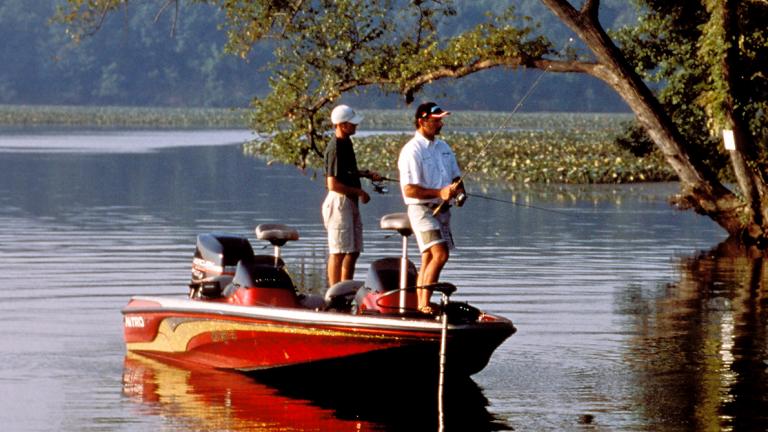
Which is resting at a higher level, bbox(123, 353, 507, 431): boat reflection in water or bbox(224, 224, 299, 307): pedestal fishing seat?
bbox(224, 224, 299, 307): pedestal fishing seat

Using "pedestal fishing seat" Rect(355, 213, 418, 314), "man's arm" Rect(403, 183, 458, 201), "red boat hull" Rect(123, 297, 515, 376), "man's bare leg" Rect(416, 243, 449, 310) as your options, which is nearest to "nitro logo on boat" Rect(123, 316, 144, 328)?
"red boat hull" Rect(123, 297, 515, 376)

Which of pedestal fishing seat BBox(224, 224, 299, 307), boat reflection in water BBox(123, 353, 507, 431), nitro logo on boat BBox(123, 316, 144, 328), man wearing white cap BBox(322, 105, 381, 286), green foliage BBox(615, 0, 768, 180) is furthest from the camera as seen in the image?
green foliage BBox(615, 0, 768, 180)

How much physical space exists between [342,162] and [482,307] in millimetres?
3696

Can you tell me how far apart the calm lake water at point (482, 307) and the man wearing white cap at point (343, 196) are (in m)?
1.71

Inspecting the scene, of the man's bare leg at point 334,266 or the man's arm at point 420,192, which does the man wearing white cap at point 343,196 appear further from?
the man's arm at point 420,192

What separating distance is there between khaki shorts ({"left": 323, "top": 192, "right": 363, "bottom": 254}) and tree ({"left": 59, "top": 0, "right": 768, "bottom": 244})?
33.9ft

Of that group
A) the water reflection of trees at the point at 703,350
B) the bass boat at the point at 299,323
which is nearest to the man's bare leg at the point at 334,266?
the bass boat at the point at 299,323

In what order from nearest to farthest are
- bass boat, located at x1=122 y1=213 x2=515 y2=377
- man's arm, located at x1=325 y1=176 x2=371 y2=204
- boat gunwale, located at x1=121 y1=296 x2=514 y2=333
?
boat gunwale, located at x1=121 y1=296 x2=514 y2=333 → bass boat, located at x1=122 y1=213 x2=515 y2=377 → man's arm, located at x1=325 y1=176 x2=371 y2=204

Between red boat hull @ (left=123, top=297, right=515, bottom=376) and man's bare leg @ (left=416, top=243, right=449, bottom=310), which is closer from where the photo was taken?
red boat hull @ (left=123, top=297, right=515, bottom=376)

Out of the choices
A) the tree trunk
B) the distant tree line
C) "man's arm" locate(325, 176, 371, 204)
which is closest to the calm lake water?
the tree trunk

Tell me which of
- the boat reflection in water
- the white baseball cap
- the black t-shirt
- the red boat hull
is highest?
the white baseball cap

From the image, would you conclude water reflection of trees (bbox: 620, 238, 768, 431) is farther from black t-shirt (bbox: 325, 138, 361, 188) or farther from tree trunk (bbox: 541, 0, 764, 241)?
tree trunk (bbox: 541, 0, 764, 241)

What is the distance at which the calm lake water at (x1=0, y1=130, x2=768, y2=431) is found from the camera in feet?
37.7

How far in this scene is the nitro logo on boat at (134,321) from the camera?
1389 cm
